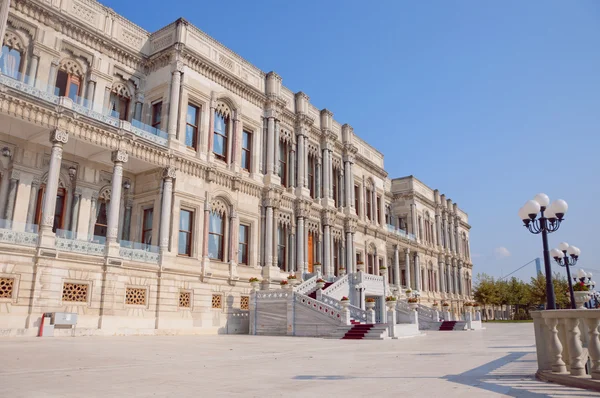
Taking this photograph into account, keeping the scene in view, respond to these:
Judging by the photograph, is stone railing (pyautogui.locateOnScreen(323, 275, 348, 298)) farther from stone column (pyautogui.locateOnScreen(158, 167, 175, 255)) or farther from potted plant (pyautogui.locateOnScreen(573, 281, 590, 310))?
potted plant (pyautogui.locateOnScreen(573, 281, 590, 310))

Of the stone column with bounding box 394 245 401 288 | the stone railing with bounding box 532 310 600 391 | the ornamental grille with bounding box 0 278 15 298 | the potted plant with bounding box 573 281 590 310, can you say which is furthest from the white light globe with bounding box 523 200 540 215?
the stone column with bounding box 394 245 401 288

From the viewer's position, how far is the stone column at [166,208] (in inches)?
846

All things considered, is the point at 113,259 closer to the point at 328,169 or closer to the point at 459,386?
the point at 459,386

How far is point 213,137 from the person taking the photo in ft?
83.6

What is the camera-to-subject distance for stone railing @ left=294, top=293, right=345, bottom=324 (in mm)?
21375

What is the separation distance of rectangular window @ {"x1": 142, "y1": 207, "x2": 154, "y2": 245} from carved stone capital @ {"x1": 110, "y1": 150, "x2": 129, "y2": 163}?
340 centimetres

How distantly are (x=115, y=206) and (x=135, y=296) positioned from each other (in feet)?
12.9

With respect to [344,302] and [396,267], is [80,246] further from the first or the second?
[396,267]

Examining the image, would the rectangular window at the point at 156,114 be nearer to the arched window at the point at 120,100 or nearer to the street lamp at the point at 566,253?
the arched window at the point at 120,100

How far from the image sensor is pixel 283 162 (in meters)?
31.0

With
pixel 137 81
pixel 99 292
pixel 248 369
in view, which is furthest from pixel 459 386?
pixel 137 81

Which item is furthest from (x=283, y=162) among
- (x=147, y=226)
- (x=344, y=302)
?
(x=344, y=302)

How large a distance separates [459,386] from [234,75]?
23.1 m

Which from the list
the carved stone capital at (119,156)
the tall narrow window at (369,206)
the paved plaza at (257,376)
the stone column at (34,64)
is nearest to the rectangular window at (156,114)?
the carved stone capital at (119,156)
